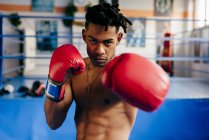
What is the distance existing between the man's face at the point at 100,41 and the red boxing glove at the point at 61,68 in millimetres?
110

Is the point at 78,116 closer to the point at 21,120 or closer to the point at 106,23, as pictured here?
the point at 106,23

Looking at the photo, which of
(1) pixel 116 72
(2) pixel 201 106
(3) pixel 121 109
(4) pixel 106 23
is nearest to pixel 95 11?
(4) pixel 106 23

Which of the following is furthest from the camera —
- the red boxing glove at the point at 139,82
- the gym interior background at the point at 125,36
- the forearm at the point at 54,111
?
the gym interior background at the point at 125,36

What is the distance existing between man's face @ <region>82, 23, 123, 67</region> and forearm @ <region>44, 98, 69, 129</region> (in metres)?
0.25

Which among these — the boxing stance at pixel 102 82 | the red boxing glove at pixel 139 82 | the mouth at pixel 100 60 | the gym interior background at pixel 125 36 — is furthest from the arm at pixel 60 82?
the gym interior background at pixel 125 36

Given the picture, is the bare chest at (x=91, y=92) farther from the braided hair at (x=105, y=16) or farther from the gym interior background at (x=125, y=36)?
the gym interior background at (x=125, y=36)

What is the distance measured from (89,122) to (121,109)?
14 cm

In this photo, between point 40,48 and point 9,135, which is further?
point 40,48

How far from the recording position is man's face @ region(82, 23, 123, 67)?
3.08 feet

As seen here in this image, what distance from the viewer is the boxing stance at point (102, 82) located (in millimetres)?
830

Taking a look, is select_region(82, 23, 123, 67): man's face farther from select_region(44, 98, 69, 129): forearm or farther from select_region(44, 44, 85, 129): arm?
select_region(44, 98, 69, 129): forearm

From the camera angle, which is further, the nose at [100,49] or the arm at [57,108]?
the arm at [57,108]

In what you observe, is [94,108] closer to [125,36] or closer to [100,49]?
[100,49]

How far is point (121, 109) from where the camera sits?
1.04 meters
